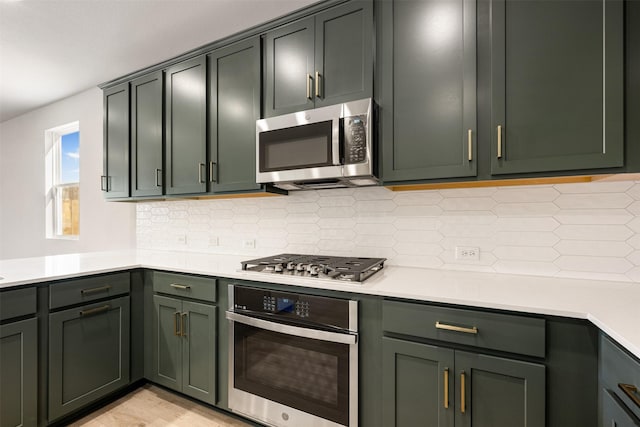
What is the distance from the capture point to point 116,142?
9.14 feet

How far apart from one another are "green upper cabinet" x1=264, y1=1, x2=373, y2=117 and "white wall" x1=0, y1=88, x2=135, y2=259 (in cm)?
227

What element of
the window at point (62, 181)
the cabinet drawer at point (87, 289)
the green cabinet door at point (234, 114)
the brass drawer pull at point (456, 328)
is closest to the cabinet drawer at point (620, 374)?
the brass drawer pull at point (456, 328)

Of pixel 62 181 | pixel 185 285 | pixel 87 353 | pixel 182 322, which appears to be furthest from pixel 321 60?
pixel 62 181

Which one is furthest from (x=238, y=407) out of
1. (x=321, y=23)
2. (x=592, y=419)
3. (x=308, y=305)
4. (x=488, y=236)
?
(x=321, y=23)

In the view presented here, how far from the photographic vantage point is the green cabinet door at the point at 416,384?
1266mm

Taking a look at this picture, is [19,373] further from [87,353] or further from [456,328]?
[456,328]

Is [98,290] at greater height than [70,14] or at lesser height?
lesser

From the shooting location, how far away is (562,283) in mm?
1463

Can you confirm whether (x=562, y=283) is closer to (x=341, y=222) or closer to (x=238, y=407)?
(x=341, y=222)

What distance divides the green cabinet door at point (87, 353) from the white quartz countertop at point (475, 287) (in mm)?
275

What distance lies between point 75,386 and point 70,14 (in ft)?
8.38

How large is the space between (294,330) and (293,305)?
5.0 inches

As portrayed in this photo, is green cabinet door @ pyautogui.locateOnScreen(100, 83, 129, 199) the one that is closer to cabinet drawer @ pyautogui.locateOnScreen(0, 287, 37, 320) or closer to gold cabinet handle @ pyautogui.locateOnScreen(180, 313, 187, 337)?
cabinet drawer @ pyautogui.locateOnScreen(0, 287, 37, 320)

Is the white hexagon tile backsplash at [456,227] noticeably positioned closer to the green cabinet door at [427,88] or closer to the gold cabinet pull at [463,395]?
the green cabinet door at [427,88]
